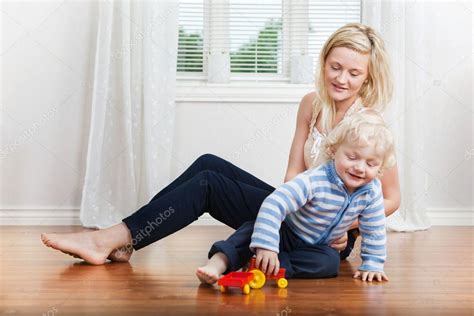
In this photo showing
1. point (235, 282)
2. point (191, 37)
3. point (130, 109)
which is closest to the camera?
point (235, 282)

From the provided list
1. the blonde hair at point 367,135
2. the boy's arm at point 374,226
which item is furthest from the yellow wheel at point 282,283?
the blonde hair at point 367,135

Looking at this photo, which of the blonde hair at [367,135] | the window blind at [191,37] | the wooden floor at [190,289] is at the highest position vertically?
the window blind at [191,37]

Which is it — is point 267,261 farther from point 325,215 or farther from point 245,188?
point 245,188

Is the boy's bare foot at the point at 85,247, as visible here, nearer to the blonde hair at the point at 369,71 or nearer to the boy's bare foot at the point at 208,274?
the boy's bare foot at the point at 208,274

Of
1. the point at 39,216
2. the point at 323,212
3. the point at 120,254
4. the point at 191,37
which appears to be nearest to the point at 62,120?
the point at 39,216

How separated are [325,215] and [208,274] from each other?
34 centimetres

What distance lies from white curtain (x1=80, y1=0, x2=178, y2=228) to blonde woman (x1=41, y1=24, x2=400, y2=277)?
1139 mm

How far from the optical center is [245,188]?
7.07 ft

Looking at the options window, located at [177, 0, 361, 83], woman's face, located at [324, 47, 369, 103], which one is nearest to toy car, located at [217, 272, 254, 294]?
woman's face, located at [324, 47, 369, 103]

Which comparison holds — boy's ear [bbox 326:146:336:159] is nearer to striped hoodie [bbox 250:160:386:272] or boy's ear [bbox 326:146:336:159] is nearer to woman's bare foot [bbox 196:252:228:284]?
striped hoodie [bbox 250:160:386:272]

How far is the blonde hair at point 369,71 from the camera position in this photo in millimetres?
2154

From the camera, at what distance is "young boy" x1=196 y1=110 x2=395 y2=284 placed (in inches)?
74.6

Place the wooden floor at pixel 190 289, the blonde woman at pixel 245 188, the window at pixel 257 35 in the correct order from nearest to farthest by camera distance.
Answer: the wooden floor at pixel 190 289 < the blonde woman at pixel 245 188 < the window at pixel 257 35

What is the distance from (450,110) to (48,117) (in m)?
1.85
